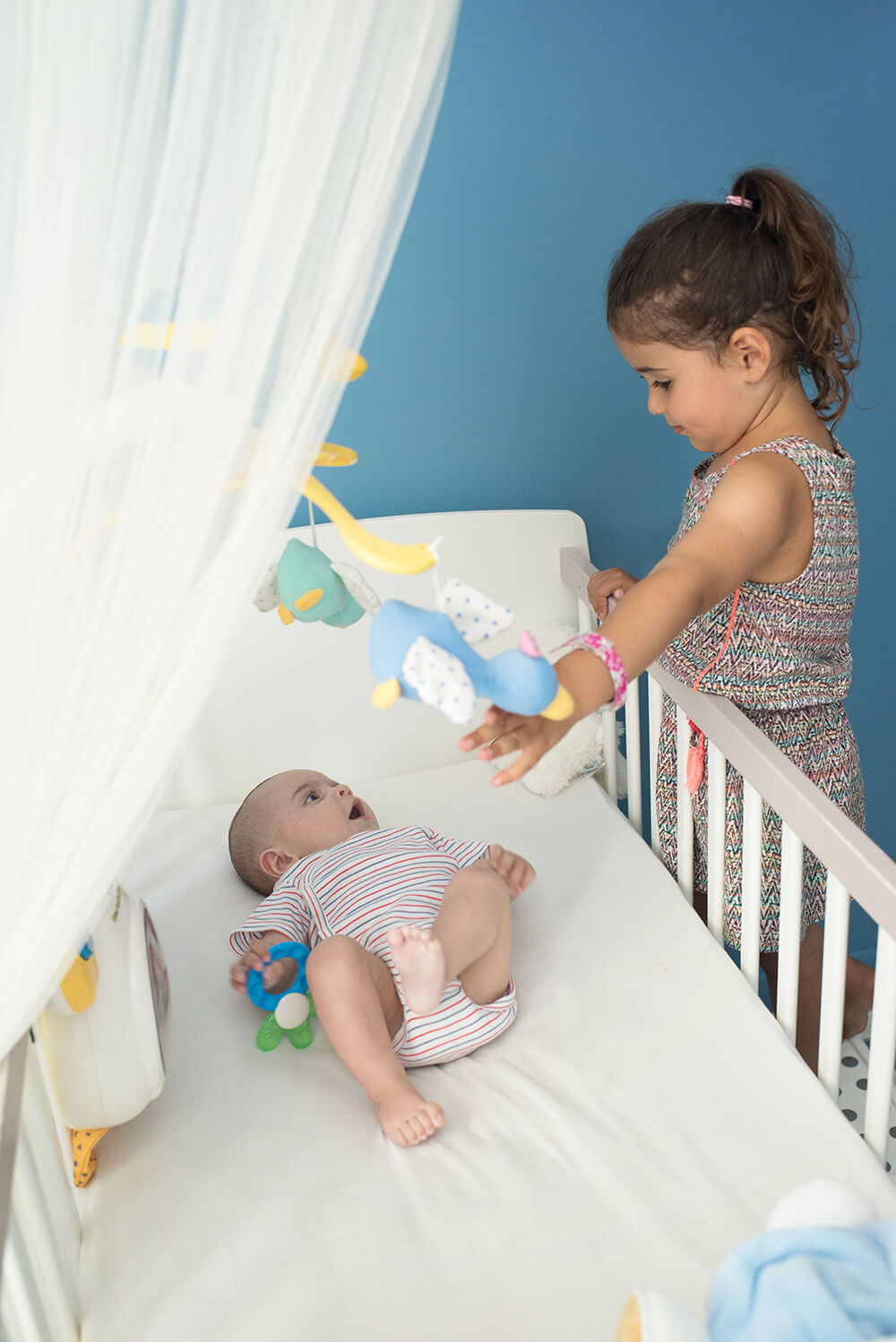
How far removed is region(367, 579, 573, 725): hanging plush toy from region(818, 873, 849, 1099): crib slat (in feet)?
1.39

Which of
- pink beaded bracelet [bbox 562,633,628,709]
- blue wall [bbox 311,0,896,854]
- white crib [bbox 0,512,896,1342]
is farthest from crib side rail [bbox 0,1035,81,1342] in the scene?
blue wall [bbox 311,0,896,854]

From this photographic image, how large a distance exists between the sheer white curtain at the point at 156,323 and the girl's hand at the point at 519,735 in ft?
0.75

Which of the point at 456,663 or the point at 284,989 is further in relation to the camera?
the point at 284,989

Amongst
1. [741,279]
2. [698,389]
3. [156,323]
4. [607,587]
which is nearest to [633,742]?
[607,587]

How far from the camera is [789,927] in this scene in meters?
1.15

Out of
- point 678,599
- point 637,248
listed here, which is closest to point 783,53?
point 637,248

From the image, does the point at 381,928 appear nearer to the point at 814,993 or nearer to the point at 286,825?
the point at 286,825

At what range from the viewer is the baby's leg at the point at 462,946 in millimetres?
1151

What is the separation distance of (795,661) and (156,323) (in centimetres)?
89

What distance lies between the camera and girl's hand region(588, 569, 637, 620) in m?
1.53

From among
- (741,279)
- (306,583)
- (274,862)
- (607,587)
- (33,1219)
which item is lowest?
(274,862)

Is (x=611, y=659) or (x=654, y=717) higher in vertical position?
(x=611, y=659)

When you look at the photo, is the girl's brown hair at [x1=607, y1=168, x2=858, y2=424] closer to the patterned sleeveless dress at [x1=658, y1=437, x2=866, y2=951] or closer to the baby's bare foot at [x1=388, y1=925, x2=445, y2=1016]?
the patterned sleeveless dress at [x1=658, y1=437, x2=866, y2=951]

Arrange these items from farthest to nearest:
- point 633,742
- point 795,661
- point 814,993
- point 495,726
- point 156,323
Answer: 1. point 633,742
2. point 814,993
3. point 795,661
4. point 495,726
5. point 156,323
